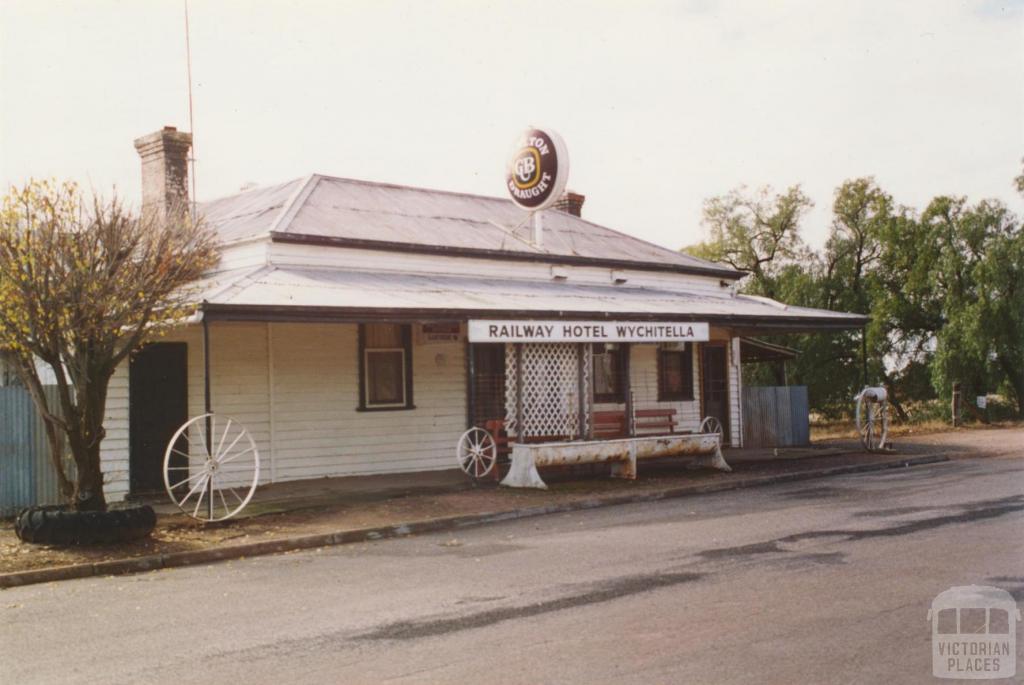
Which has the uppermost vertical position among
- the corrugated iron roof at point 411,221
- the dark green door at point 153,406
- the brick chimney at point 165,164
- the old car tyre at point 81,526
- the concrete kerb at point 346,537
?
the brick chimney at point 165,164

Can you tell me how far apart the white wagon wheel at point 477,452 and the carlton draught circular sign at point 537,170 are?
18.8 feet

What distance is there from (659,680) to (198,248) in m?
9.98

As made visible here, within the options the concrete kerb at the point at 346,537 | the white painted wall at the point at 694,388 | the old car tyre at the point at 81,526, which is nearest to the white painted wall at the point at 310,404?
the old car tyre at the point at 81,526

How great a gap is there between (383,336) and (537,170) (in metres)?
5.26

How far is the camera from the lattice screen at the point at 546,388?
17.0 metres

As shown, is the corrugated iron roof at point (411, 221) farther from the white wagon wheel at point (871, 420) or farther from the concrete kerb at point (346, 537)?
the concrete kerb at point (346, 537)

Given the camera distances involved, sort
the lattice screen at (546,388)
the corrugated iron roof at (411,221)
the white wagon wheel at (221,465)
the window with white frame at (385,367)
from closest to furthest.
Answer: the white wagon wheel at (221,465)
the lattice screen at (546,388)
the window with white frame at (385,367)
the corrugated iron roof at (411,221)

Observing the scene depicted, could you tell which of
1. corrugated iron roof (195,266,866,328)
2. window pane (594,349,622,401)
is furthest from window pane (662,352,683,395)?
window pane (594,349,622,401)

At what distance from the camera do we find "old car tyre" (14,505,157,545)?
35.1 feet

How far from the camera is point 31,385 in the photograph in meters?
11.5

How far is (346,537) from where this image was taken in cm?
1167

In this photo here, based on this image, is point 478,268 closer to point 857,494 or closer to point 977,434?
point 857,494

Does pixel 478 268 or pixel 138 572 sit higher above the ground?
pixel 478 268

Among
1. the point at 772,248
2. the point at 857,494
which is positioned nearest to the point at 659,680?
the point at 857,494
